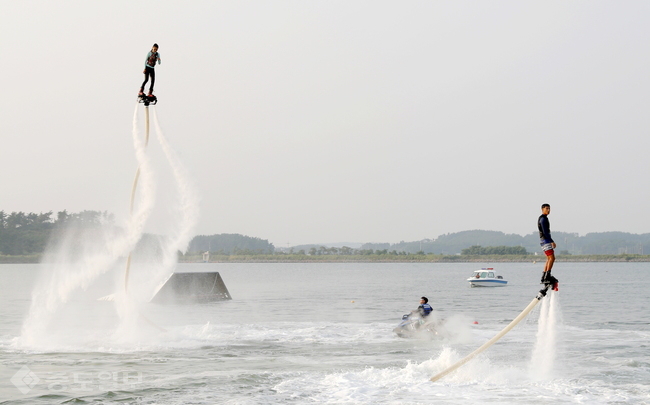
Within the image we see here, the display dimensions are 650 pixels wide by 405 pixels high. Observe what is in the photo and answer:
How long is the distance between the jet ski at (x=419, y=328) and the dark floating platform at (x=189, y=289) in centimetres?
3277

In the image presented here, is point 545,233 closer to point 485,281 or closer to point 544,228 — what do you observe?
point 544,228

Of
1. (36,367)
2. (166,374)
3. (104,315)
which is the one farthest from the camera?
(104,315)

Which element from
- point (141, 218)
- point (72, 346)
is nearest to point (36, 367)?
point (72, 346)

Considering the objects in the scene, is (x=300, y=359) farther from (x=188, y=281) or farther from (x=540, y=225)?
(x=188, y=281)

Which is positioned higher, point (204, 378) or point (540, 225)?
point (540, 225)

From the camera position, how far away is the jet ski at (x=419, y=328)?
1492 inches

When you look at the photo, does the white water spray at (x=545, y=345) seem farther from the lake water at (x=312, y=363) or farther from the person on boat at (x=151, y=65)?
the person on boat at (x=151, y=65)

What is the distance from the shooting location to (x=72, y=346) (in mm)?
34281

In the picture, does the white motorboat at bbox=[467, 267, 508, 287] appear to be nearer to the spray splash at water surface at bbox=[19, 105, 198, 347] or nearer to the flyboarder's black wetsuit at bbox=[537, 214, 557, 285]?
the spray splash at water surface at bbox=[19, 105, 198, 347]

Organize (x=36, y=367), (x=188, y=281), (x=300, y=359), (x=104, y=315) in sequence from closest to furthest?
1. (x=36, y=367)
2. (x=300, y=359)
3. (x=104, y=315)
4. (x=188, y=281)

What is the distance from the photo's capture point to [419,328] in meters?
38.1

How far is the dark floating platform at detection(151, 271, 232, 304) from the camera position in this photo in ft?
213

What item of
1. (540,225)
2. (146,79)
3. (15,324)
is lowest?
(15,324)

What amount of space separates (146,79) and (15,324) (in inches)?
1232
